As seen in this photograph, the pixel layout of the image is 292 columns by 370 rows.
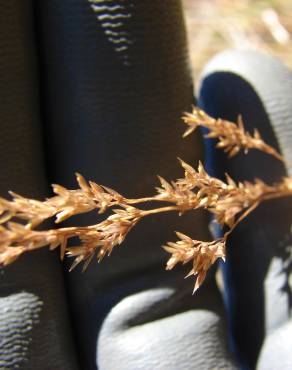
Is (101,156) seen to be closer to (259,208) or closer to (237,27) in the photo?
(259,208)

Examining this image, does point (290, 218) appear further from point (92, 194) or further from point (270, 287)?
point (92, 194)

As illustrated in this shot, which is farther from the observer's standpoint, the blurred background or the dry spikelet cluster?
the blurred background

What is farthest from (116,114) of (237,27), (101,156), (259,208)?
(237,27)

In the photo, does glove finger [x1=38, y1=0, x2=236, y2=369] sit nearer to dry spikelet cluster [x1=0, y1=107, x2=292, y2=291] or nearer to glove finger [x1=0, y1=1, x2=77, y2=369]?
glove finger [x1=0, y1=1, x2=77, y2=369]

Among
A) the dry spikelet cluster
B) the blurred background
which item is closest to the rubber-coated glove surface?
the dry spikelet cluster

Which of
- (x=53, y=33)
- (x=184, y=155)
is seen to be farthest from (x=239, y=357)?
(x=53, y=33)

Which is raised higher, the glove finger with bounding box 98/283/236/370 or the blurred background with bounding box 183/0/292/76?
the blurred background with bounding box 183/0/292/76

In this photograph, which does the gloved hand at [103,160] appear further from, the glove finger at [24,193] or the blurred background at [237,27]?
the blurred background at [237,27]

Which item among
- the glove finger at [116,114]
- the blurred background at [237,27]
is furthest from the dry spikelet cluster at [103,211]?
the blurred background at [237,27]
